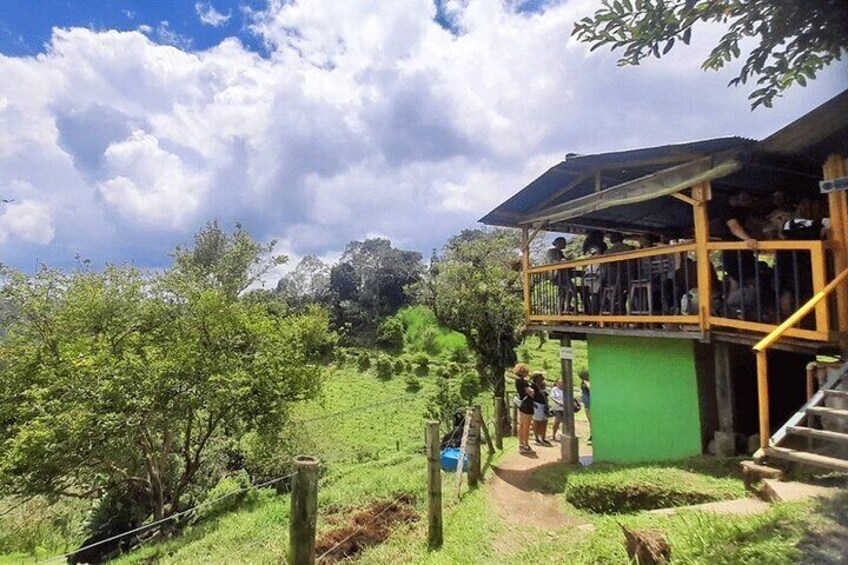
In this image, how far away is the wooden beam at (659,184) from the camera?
5.59 metres

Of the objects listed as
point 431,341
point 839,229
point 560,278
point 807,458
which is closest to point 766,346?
point 807,458

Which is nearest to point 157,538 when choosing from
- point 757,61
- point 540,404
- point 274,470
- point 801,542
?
point 274,470

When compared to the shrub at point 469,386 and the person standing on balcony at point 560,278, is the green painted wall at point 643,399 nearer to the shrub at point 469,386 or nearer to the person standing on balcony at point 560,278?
the person standing on balcony at point 560,278

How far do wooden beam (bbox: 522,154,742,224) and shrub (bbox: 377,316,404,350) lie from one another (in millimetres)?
25399

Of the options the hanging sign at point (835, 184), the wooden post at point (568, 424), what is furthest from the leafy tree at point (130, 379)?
the hanging sign at point (835, 184)

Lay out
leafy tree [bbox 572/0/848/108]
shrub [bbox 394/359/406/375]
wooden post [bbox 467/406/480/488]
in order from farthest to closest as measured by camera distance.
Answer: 1. shrub [bbox 394/359/406/375]
2. wooden post [bbox 467/406/480/488]
3. leafy tree [bbox 572/0/848/108]

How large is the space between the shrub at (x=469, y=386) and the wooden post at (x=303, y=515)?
717 inches

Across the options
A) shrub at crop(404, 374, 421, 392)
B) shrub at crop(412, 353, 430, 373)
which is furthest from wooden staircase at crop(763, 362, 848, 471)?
shrub at crop(412, 353, 430, 373)

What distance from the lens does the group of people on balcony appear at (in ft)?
17.3

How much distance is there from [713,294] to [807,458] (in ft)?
8.40

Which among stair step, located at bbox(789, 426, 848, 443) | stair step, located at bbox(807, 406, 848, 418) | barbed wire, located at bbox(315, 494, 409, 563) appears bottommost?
barbed wire, located at bbox(315, 494, 409, 563)

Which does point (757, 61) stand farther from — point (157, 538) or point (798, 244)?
point (157, 538)

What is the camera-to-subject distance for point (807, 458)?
12.3 feet

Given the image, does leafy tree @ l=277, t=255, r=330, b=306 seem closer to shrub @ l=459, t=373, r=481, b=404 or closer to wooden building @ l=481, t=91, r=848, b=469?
shrub @ l=459, t=373, r=481, b=404
